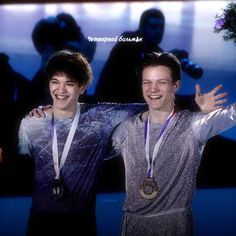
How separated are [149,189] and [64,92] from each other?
34.4 inches

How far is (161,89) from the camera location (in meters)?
2.50

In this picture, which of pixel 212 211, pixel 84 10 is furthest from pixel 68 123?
pixel 212 211

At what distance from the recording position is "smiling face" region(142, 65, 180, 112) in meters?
2.51

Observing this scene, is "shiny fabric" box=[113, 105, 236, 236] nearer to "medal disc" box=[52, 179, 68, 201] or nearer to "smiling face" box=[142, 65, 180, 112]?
"smiling face" box=[142, 65, 180, 112]

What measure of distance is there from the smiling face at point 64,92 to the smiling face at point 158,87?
470 mm

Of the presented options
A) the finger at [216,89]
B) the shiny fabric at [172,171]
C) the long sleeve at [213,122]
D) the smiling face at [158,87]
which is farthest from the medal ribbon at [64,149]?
the finger at [216,89]

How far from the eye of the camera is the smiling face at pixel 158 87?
2.51 metres

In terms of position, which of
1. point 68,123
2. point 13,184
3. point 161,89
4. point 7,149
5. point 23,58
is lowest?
point 13,184

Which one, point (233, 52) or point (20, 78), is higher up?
point (233, 52)

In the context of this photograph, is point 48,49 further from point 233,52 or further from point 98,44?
point 233,52

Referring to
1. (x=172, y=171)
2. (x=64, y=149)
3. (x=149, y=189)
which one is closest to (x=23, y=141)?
(x=64, y=149)

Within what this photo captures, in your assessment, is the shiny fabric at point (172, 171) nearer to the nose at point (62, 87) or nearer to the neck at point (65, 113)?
the neck at point (65, 113)

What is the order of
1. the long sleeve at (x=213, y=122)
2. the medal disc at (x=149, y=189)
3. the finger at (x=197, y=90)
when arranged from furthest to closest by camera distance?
the finger at (x=197, y=90) < the medal disc at (x=149, y=189) < the long sleeve at (x=213, y=122)

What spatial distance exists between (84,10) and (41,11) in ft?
1.03
